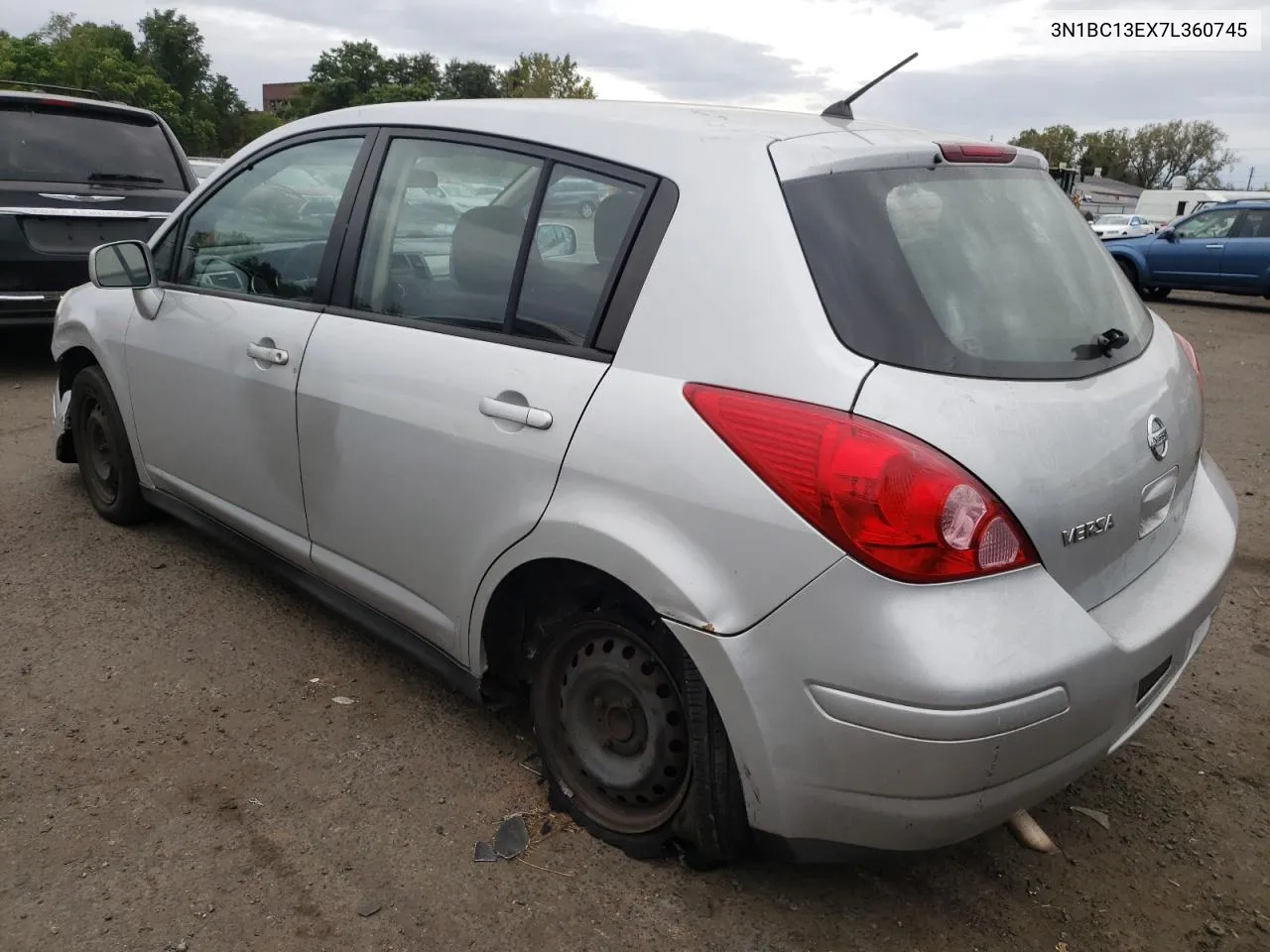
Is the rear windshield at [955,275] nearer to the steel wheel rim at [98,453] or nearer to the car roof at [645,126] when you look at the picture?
the car roof at [645,126]

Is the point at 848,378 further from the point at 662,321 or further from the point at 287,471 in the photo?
the point at 287,471

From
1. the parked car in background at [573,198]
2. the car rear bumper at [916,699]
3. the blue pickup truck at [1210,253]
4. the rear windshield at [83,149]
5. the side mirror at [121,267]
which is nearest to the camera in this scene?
the car rear bumper at [916,699]

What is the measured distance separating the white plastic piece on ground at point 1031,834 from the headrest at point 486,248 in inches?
73.9

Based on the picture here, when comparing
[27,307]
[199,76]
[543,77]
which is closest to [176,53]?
[199,76]

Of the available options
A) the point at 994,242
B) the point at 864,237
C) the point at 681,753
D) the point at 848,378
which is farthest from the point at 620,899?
the point at 994,242

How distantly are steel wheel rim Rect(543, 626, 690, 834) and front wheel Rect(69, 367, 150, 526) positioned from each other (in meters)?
2.56

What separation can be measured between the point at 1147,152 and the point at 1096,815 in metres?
102

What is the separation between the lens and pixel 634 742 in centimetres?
238

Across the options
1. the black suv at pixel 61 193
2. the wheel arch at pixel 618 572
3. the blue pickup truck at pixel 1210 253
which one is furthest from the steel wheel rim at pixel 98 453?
the blue pickup truck at pixel 1210 253

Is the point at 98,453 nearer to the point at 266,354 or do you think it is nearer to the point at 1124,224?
the point at 266,354

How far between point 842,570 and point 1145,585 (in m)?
0.87

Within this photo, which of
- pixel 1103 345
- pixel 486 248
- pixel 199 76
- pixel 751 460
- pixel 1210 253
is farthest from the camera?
pixel 199 76

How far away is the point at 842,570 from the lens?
186 centimetres

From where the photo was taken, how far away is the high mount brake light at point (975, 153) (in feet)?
7.72
